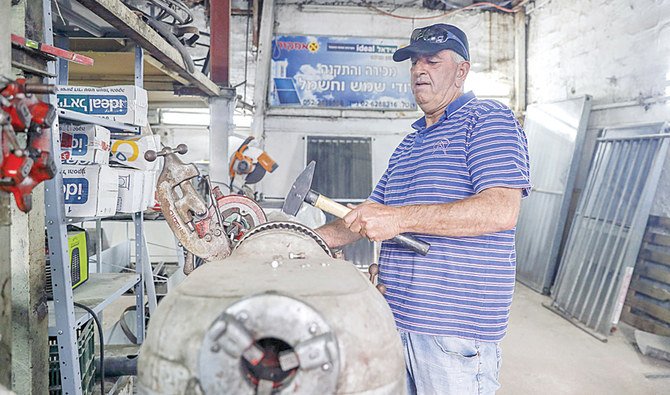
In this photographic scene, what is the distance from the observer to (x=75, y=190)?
1.73m

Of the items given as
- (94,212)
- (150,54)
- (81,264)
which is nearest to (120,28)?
(150,54)

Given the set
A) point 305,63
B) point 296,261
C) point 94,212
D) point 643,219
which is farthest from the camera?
point 305,63

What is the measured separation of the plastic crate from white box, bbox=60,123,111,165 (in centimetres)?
62

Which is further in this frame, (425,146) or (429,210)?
(425,146)

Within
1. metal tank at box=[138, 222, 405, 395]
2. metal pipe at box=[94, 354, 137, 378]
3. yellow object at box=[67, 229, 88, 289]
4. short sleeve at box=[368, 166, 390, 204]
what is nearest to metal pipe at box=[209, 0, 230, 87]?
yellow object at box=[67, 229, 88, 289]

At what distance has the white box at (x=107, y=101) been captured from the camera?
1.99 m

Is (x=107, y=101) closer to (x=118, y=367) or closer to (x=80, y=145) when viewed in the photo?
(x=80, y=145)

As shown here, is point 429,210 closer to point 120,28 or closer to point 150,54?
point 120,28

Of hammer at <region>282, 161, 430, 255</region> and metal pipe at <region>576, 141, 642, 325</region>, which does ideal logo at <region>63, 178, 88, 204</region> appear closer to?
hammer at <region>282, 161, 430, 255</region>

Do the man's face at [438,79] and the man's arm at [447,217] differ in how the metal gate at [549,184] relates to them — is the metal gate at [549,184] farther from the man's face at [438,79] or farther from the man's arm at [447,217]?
the man's arm at [447,217]

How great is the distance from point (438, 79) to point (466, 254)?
541 millimetres

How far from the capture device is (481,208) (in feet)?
3.79

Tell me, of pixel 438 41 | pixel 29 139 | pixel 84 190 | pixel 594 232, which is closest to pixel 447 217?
pixel 438 41

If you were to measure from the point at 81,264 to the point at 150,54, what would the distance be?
1015mm
